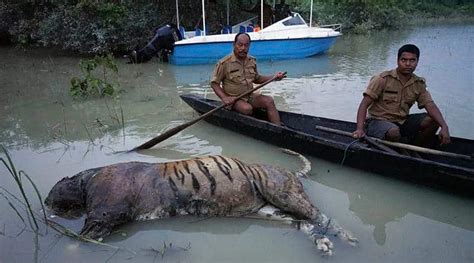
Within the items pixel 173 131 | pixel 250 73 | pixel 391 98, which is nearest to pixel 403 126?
pixel 391 98

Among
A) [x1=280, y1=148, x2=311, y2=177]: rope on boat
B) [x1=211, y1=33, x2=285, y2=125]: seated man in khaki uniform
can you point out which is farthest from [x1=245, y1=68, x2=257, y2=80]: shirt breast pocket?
[x1=280, y1=148, x2=311, y2=177]: rope on boat

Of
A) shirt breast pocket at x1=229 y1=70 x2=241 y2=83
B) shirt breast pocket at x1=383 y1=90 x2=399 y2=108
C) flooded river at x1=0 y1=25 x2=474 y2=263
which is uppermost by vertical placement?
shirt breast pocket at x1=229 y1=70 x2=241 y2=83

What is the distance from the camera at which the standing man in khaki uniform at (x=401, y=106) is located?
4660 mm

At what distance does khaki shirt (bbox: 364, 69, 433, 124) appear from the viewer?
4812mm

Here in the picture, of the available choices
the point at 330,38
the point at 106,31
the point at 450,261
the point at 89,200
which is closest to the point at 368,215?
the point at 450,261

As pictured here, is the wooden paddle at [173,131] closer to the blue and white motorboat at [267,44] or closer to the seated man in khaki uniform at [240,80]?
the seated man in khaki uniform at [240,80]

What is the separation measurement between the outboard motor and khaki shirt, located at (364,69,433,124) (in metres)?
8.48

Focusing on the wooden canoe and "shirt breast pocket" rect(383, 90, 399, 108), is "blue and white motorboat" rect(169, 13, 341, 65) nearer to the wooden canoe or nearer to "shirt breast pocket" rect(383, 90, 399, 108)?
the wooden canoe

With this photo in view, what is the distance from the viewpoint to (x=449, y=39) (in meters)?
17.1

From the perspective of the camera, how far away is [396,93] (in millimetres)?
4832

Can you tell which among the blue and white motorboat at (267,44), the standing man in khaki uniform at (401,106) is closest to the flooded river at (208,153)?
the blue and white motorboat at (267,44)

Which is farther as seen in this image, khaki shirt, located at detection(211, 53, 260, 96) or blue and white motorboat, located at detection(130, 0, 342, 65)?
blue and white motorboat, located at detection(130, 0, 342, 65)

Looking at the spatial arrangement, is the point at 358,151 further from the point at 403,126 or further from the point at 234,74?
the point at 234,74

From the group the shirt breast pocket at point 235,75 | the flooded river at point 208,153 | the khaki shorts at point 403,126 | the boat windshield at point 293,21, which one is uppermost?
the boat windshield at point 293,21
